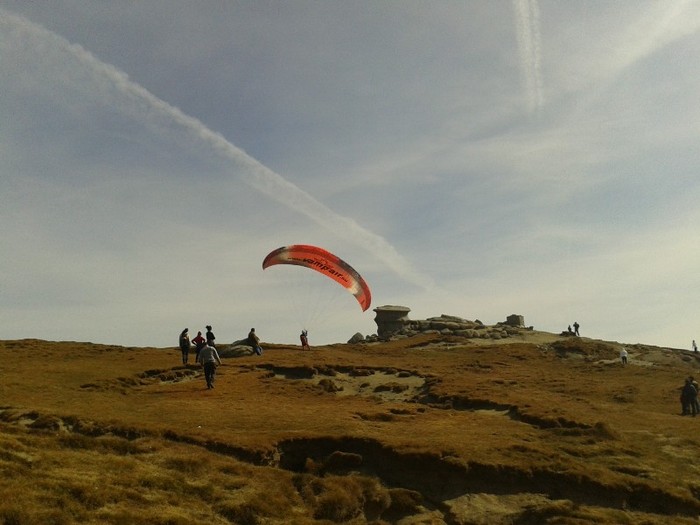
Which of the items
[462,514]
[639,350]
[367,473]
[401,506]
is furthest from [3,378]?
[639,350]

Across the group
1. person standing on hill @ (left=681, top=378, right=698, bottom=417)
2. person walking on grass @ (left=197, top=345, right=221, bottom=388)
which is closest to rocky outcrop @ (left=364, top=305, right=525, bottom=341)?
person standing on hill @ (left=681, top=378, right=698, bottom=417)

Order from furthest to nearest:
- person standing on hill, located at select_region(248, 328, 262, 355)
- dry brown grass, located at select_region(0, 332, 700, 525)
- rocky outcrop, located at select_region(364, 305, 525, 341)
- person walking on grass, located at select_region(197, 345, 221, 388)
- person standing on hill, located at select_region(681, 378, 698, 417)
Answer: rocky outcrop, located at select_region(364, 305, 525, 341), person standing on hill, located at select_region(248, 328, 262, 355), person standing on hill, located at select_region(681, 378, 698, 417), person walking on grass, located at select_region(197, 345, 221, 388), dry brown grass, located at select_region(0, 332, 700, 525)

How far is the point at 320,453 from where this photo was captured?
17.3 meters

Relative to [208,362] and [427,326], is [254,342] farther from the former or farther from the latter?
[427,326]

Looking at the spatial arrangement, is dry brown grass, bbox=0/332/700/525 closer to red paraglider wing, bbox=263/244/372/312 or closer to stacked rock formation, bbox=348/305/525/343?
red paraglider wing, bbox=263/244/372/312

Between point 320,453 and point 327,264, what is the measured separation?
2727 centimetres

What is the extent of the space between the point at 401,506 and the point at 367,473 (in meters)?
2.07

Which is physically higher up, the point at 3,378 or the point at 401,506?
the point at 3,378

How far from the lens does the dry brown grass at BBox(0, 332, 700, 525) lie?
40.8 feet

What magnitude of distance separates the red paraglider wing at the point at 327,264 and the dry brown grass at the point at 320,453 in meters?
14.2

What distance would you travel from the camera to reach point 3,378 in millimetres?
24391

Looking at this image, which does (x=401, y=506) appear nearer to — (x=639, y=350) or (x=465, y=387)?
(x=465, y=387)

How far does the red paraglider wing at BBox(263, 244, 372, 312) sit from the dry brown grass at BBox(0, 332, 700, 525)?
46.4ft

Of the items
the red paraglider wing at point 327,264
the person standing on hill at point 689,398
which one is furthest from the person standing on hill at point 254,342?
the person standing on hill at point 689,398
